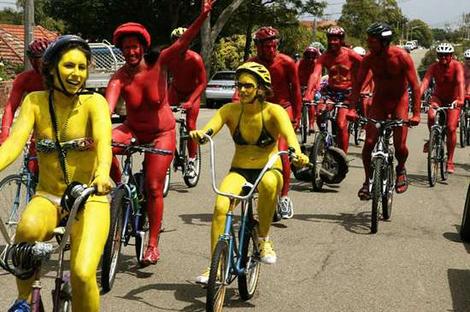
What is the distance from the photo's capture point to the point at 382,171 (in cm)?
851

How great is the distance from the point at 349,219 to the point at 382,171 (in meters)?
0.85

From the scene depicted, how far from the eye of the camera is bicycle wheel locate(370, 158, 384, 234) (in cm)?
812

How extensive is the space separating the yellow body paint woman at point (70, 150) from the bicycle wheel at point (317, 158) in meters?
6.35

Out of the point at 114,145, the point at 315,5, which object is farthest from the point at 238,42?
the point at 114,145

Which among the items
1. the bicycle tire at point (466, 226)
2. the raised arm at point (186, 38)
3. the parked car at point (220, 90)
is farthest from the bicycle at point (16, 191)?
the parked car at point (220, 90)

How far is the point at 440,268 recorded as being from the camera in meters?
6.91

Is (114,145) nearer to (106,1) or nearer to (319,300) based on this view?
(319,300)

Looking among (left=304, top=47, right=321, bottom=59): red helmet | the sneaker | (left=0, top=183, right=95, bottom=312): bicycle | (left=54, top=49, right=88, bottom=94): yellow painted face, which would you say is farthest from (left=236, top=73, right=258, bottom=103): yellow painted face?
(left=304, top=47, right=321, bottom=59): red helmet

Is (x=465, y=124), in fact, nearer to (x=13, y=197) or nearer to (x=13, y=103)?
(x=13, y=197)

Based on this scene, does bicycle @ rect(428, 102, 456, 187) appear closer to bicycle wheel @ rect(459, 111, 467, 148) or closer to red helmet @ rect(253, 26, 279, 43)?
red helmet @ rect(253, 26, 279, 43)

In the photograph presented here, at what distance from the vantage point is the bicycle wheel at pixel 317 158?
34.8ft

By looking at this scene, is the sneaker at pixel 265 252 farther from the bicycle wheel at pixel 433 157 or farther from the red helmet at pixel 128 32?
the bicycle wheel at pixel 433 157

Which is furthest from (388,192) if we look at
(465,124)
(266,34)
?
(465,124)

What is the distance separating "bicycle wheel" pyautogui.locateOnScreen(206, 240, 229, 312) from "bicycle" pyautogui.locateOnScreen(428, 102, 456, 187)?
7.08 meters
